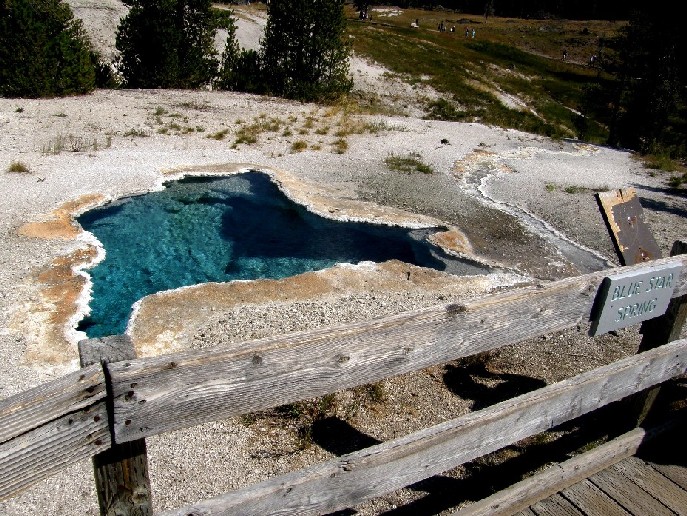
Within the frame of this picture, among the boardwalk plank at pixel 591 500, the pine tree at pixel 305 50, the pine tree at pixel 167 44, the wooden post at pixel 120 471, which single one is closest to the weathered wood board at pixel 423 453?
the wooden post at pixel 120 471

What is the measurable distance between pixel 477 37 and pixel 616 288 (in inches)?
3028

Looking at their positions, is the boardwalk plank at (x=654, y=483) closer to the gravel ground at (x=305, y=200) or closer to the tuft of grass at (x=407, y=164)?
the gravel ground at (x=305, y=200)

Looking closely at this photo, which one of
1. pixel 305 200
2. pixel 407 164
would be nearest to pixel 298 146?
pixel 407 164

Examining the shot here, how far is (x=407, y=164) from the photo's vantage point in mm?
19859

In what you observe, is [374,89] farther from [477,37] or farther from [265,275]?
[477,37]

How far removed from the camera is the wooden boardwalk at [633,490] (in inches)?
162

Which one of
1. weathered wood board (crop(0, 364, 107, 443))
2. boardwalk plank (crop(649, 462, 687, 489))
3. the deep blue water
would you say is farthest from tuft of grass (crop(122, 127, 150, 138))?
weathered wood board (crop(0, 364, 107, 443))

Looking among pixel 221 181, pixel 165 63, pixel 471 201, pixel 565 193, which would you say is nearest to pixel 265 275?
pixel 221 181

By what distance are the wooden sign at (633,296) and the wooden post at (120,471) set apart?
284 centimetres

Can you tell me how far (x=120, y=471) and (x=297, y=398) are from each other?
0.85 meters

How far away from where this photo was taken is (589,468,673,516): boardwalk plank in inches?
164

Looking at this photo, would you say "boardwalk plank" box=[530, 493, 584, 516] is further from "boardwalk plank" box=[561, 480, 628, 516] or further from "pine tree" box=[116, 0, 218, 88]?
"pine tree" box=[116, 0, 218, 88]

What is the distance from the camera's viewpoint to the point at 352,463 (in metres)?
3.02

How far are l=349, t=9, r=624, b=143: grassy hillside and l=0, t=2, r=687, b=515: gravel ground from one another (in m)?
10.6
